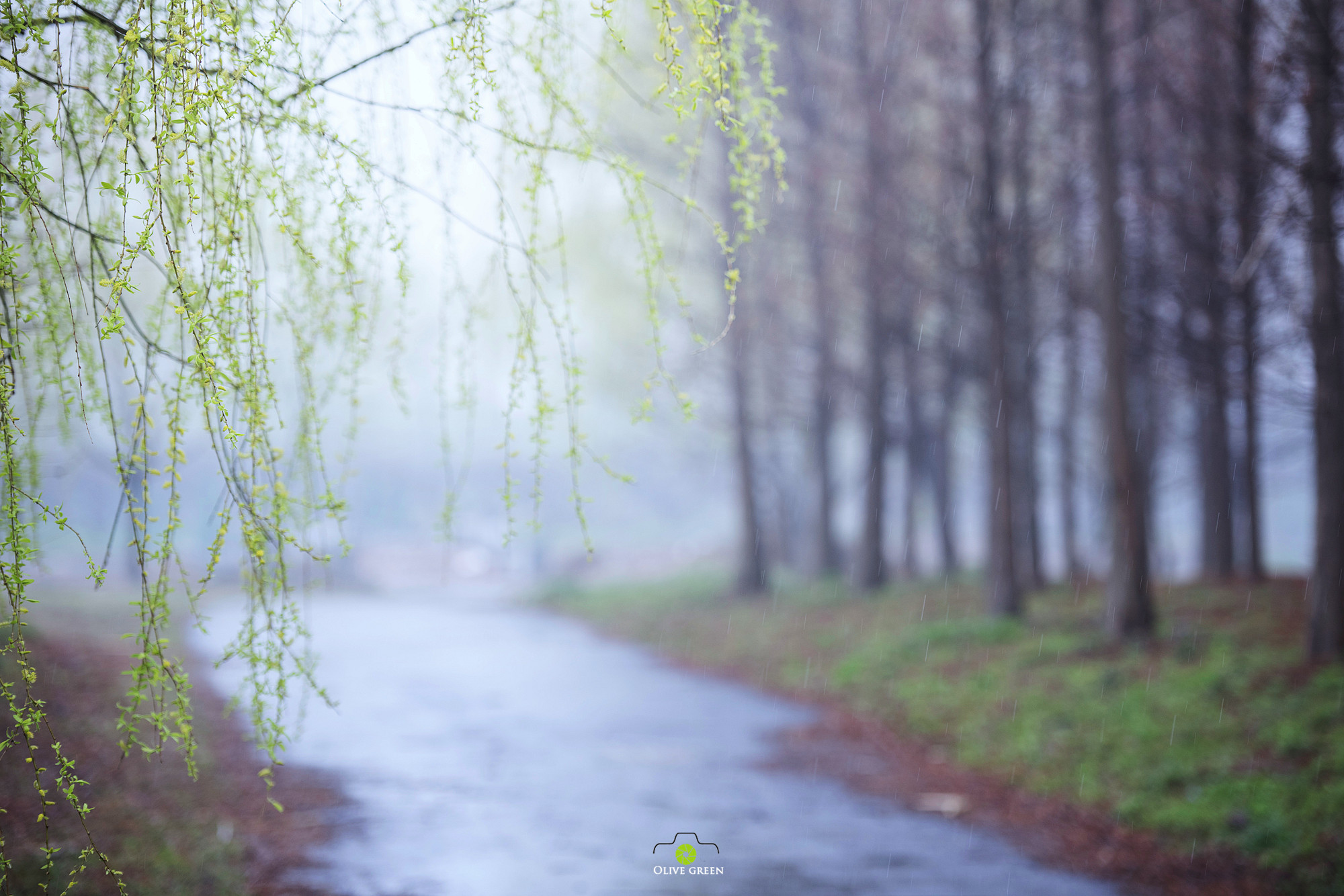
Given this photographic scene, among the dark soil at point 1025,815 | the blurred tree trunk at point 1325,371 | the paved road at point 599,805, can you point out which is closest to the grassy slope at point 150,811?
the paved road at point 599,805

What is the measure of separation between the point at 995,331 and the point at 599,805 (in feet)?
26.0

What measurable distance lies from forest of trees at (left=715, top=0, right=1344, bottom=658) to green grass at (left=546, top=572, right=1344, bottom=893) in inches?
29.7

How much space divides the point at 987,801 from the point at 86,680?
A: 325 inches

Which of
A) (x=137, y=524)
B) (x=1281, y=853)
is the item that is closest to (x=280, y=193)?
(x=137, y=524)

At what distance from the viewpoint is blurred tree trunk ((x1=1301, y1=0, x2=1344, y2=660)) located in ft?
24.9

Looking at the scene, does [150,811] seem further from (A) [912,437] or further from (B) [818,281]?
(A) [912,437]

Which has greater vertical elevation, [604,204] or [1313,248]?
[604,204]

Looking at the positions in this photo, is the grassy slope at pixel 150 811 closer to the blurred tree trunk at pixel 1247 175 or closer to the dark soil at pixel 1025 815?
the dark soil at pixel 1025 815

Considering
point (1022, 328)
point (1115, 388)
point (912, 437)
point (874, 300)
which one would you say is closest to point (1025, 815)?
point (1115, 388)

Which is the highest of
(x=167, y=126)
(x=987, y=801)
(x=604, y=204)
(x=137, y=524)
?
(x=604, y=204)

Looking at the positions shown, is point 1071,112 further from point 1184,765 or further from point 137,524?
point 137,524

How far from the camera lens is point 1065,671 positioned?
9.27 m

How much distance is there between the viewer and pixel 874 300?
15148 millimetres

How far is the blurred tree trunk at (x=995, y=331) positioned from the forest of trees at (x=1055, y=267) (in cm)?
4
